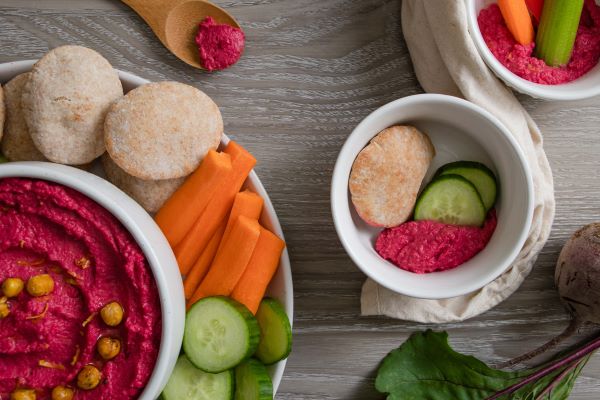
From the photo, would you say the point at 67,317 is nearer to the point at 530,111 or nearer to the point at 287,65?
the point at 287,65

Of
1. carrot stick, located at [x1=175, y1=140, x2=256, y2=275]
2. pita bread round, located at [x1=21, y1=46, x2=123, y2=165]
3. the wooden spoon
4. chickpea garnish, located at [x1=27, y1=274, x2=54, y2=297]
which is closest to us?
chickpea garnish, located at [x1=27, y1=274, x2=54, y2=297]

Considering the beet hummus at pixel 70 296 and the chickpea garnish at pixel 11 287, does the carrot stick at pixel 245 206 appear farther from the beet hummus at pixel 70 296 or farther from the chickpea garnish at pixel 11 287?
the chickpea garnish at pixel 11 287

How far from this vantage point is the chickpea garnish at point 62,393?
1.63 m

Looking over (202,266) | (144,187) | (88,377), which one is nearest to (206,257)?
(202,266)

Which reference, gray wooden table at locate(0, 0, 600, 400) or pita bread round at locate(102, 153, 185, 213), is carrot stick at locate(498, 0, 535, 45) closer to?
gray wooden table at locate(0, 0, 600, 400)

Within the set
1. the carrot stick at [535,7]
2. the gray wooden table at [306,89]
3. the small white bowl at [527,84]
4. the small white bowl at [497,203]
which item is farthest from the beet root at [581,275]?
the carrot stick at [535,7]

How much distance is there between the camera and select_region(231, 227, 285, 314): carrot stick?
1.87 m

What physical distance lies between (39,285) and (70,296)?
9 cm

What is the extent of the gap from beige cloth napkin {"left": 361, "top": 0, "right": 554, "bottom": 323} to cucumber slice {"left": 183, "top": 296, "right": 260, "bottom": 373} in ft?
1.38

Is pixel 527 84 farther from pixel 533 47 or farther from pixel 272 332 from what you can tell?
pixel 272 332

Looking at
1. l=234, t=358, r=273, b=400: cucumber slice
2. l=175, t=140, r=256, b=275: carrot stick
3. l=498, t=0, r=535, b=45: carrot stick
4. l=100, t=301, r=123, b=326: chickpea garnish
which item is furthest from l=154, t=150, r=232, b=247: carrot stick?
l=498, t=0, r=535, b=45: carrot stick

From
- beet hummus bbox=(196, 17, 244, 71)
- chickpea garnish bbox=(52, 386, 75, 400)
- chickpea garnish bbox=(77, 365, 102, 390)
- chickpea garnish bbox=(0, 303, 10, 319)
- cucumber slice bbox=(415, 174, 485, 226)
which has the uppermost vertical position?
beet hummus bbox=(196, 17, 244, 71)

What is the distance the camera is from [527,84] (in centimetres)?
184

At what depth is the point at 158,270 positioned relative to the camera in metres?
1.63
